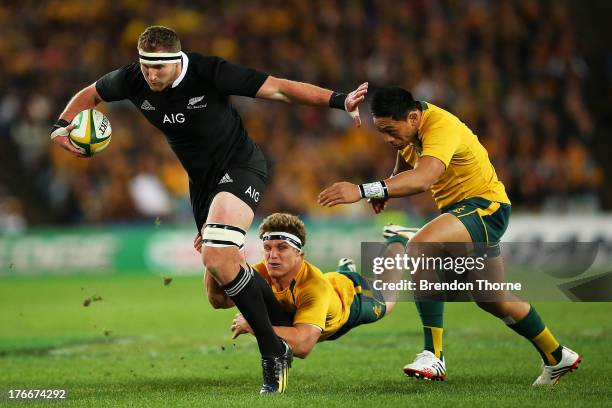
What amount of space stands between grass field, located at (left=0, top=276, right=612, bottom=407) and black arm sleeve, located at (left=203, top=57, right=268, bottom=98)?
6.96 ft

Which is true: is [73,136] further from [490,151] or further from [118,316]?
[490,151]

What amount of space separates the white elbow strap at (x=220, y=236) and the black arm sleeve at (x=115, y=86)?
139 centimetres

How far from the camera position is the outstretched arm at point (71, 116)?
24.6 feet

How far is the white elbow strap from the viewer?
685 centimetres

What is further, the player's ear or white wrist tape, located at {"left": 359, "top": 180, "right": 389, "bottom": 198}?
the player's ear

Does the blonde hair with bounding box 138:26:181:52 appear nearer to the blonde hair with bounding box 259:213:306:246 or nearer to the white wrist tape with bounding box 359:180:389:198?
the blonde hair with bounding box 259:213:306:246

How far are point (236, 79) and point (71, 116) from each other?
4.62ft

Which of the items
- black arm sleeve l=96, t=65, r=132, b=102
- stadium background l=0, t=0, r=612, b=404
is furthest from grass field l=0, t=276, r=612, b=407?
stadium background l=0, t=0, r=612, b=404

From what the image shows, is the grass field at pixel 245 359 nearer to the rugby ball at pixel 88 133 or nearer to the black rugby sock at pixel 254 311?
Answer: the black rugby sock at pixel 254 311

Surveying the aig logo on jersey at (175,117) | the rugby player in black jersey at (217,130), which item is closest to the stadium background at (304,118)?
the rugby player in black jersey at (217,130)

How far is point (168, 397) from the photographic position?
22.5 ft

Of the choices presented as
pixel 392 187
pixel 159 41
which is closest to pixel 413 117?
pixel 392 187

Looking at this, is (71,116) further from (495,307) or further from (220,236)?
(495,307)

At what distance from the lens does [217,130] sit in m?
7.39
